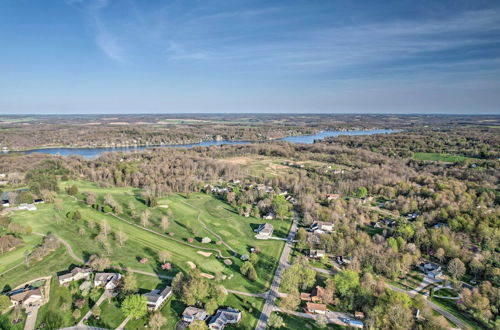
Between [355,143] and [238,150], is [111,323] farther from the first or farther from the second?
[355,143]

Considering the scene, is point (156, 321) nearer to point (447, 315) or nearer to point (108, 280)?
point (108, 280)

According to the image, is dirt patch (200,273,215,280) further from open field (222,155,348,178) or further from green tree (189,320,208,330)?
open field (222,155,348,178)

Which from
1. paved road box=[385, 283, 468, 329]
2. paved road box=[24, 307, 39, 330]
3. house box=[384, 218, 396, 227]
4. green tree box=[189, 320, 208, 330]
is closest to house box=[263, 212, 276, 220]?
house box=[384, 218, 396, 227]

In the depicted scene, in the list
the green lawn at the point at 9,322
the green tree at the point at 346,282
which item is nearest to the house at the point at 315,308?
the green tree at the point at 346,282

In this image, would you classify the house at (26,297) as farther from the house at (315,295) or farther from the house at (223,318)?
the house at (315,295)

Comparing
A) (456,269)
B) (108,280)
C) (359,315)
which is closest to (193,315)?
(108,280)

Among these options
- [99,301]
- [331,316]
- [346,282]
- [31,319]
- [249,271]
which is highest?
[346,282]

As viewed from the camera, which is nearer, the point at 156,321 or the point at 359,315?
the point at 156,321
